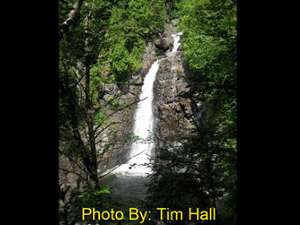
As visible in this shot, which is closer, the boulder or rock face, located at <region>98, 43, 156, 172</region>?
rock face, located at <region>98, 43, 156, 172</region>

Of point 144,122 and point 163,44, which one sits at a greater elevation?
point 163,44

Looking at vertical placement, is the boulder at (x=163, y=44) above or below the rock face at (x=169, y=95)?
above

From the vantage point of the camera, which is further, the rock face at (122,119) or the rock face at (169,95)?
the rock face at (169,95)

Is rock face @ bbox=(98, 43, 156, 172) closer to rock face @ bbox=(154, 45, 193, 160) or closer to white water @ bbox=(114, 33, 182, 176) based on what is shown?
white water @ bbox=(114, 33, 182, 176)

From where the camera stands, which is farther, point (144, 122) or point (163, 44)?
point (163, 44)

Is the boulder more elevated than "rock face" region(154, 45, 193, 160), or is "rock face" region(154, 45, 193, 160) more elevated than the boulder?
the boulder

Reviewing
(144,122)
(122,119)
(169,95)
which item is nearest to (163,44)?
(169,95)

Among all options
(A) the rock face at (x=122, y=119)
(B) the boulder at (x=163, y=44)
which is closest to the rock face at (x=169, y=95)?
(A) the rock face at (x=122, y=119)

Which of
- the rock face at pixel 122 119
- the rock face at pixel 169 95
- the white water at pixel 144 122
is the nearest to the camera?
the rock face at pixel 122 119

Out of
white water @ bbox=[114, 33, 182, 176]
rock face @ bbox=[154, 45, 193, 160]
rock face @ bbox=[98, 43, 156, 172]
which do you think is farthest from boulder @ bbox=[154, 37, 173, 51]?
white water @ bbox=[114, 33, 182, 176]

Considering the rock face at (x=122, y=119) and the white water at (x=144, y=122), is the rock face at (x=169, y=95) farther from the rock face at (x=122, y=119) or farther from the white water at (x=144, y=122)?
the rock face at (x=122, y=119)

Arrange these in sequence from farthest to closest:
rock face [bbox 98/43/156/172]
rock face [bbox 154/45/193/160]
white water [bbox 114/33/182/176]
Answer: rock face [bbox 154/45/193/160] → white water [bbox 114/33/182/176] → rock face [bbox 98/43/156/172]

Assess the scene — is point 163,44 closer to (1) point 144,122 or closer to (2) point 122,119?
(1) point 144,122

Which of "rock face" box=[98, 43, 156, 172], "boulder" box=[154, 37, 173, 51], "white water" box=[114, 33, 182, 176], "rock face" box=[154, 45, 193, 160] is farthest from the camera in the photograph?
"boulder" box=[154, 37, 173, 51]
